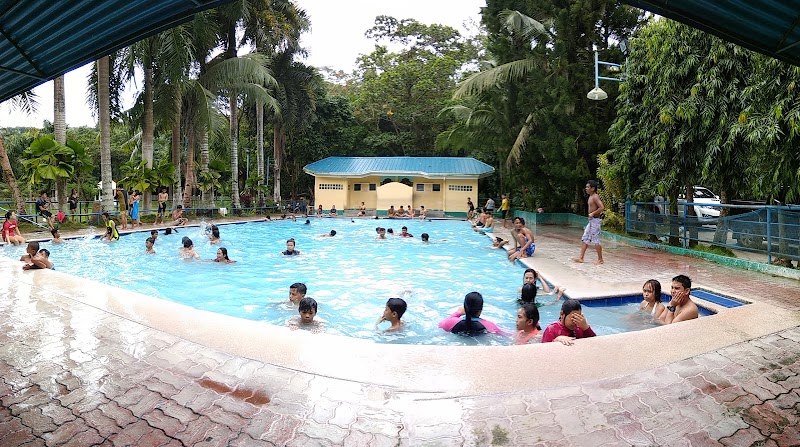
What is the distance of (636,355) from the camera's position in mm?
4148

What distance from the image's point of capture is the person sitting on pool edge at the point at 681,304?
575 cm

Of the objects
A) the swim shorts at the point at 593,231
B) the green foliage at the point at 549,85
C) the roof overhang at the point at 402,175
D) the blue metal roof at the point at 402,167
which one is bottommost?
the swim shorts at the point at 593,231

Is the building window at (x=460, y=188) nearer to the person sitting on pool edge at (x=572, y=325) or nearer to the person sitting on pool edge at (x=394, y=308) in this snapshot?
the person sitting on pool edge at (x=394, y=308)

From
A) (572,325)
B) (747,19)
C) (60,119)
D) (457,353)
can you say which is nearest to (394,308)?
(457,353)

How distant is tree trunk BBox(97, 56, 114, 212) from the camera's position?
17.9 m

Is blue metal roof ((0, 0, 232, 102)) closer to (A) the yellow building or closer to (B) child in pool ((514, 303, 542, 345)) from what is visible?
(B) child in pool ((514, 303, 542, 345))

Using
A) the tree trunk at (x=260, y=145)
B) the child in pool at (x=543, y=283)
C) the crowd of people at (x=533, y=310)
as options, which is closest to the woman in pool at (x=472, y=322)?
the crowd of people at (x=533, y=310)

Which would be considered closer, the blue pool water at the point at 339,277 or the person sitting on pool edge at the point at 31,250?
the blue pool water at the point at 339,277

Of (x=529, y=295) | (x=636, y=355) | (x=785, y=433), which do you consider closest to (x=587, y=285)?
(x=529, y=295)

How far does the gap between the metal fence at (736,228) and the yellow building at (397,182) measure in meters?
16.4

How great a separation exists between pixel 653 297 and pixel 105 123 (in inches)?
771

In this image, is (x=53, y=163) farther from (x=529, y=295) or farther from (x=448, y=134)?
(x=448, y=134)

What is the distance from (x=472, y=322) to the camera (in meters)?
6.34

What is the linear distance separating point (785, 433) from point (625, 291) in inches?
186
